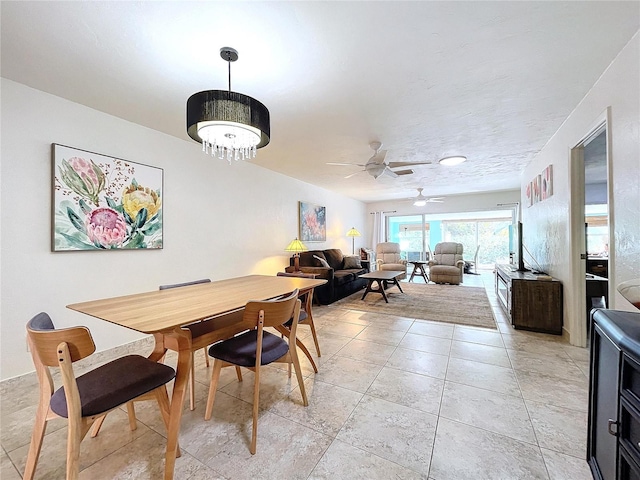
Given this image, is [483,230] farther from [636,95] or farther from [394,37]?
[394,37]

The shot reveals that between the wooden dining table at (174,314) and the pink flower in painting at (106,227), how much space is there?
1115 millimetres

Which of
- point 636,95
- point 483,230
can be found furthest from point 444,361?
point 483,230

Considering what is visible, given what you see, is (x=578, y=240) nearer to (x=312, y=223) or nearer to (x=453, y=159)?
(x=453, y=159)

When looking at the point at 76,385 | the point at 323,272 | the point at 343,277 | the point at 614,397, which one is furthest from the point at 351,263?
the point at 76,385

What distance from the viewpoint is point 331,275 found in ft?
14.8

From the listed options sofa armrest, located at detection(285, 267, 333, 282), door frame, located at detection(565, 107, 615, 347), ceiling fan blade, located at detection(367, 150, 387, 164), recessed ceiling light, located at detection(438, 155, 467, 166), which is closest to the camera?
door frame, located at detection(565, 107, 615, 347)

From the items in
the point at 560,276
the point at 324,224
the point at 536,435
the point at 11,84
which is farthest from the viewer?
the point at 324,224

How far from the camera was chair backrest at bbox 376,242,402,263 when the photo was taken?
23.1ft

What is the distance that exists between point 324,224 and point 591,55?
4.90 meters

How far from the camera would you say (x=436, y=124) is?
9.19 ft

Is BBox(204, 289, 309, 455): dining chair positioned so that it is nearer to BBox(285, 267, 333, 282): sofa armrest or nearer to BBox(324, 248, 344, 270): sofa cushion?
BBox(285, 267, 333, 282): sofa armrest

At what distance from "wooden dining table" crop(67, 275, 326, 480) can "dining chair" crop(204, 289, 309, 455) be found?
0.10 meters

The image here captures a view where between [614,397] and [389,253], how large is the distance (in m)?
6.24

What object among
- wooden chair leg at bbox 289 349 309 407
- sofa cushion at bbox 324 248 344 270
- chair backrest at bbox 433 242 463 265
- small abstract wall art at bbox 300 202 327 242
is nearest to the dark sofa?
sofa cushion at bbox 324 248 344 270
